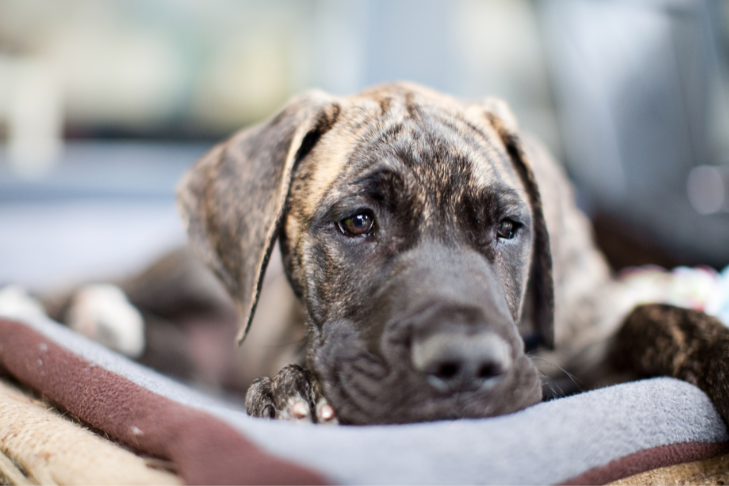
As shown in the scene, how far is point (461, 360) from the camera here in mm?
1079

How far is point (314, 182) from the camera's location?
66.1 inches

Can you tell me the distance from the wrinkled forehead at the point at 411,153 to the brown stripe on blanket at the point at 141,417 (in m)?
0.74

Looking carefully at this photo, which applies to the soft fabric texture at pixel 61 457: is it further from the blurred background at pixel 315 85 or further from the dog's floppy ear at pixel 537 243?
the blurred background at pixel 315 85

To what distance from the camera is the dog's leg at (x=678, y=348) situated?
4.68 feet

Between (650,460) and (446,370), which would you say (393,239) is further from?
(650,460)

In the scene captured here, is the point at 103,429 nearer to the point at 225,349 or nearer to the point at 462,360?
the point at 462,360

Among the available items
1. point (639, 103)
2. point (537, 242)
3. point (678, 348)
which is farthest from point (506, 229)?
point (639, 103)

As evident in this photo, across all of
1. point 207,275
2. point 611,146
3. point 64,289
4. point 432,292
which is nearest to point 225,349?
point 207,275

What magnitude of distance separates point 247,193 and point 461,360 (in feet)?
3.29

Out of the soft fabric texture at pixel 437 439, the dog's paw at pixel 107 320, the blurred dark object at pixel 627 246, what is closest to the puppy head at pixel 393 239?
the soft fabric texture at pixel 437 439

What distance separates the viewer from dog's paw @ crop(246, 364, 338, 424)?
1306 mm

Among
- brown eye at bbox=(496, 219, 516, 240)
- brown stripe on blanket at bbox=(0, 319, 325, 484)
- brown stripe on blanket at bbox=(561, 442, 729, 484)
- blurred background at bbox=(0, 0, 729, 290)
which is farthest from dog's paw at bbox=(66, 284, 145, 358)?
brown stripe on blanket at bbox=(561, 442, 729, 484)

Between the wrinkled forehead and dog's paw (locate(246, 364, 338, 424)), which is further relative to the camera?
the wrinkled forehead

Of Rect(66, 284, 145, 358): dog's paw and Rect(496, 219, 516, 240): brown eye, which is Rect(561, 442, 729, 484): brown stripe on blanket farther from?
Rect(66, 284, 145, 358): dog's paw
